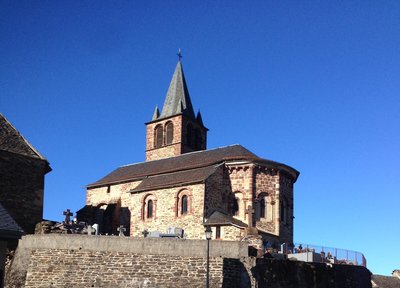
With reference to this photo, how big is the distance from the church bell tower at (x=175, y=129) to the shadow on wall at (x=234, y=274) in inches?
1096

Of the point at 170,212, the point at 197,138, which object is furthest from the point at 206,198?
the point at 197,138

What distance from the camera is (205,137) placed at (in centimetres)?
5441

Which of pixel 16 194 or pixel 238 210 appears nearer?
pixel 16 194

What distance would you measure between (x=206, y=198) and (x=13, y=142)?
38.9ft

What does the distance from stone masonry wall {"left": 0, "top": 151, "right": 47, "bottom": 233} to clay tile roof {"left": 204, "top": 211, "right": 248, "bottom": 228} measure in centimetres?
989

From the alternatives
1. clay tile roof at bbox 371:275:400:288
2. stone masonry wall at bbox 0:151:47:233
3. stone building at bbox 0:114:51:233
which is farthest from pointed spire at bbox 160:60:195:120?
stone masonry wall at bbox 0:151:47:233

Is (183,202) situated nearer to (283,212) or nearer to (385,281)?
(283,212)

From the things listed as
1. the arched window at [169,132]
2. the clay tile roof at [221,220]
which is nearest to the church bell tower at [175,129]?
the arched window at [169,132]

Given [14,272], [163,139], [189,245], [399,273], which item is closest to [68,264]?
[14,272]

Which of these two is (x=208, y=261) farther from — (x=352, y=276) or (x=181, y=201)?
(x=181, y=201)

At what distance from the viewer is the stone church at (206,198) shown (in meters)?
33.9

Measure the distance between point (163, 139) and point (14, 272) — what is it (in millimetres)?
30611

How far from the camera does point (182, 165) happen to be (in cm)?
3950

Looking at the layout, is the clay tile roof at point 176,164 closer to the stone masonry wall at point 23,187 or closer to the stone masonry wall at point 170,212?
the stone masonry wall at point 170,212
